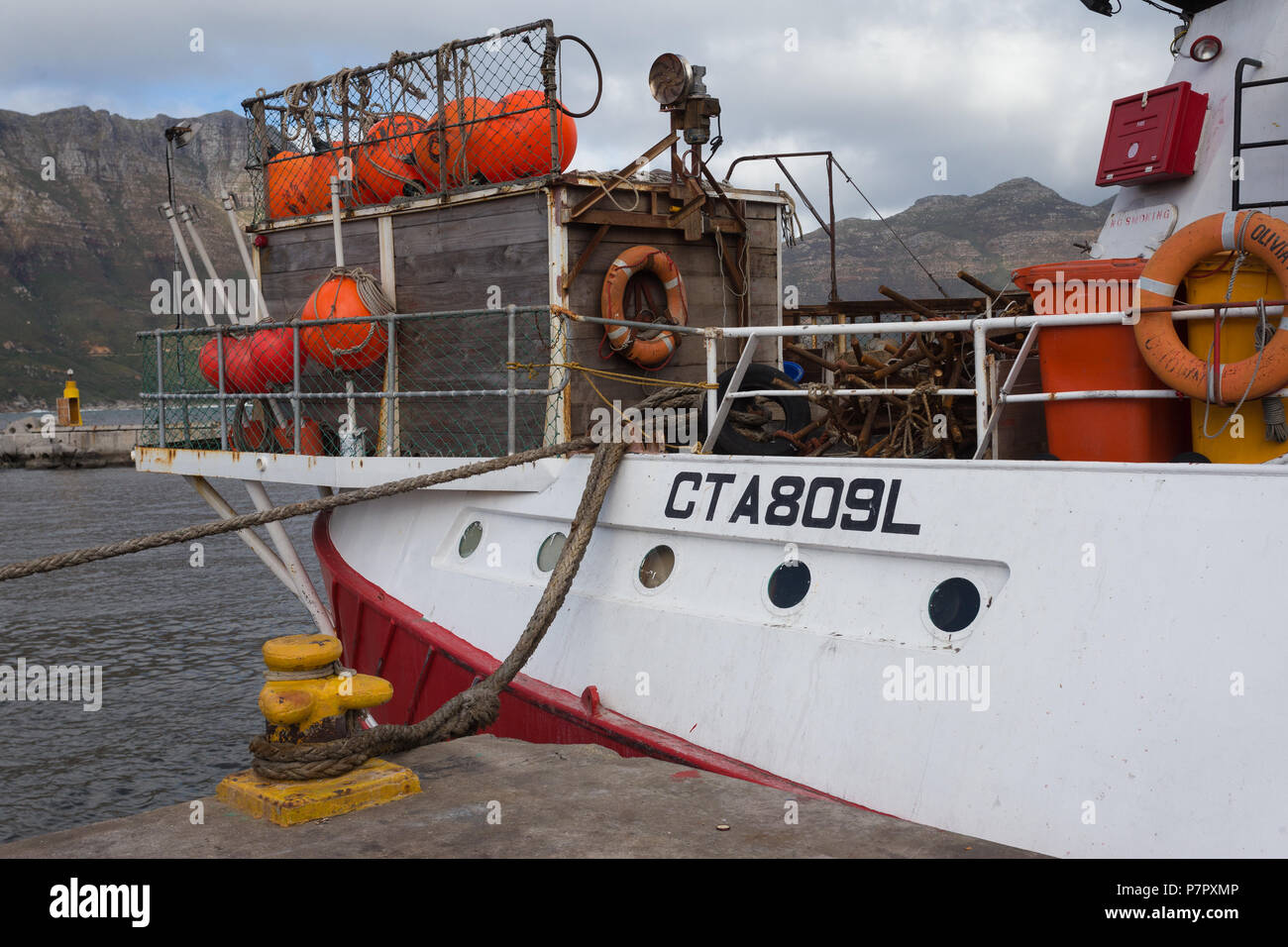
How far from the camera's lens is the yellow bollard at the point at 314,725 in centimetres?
462

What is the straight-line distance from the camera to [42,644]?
18.0 metres

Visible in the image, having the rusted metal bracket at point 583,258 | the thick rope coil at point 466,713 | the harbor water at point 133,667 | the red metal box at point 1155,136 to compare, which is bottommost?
the harbor water at point 133,667

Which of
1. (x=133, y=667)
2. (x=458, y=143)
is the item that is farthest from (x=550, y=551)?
(x=133, y=667)

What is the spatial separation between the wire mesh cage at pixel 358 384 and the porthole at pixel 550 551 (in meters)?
0.85

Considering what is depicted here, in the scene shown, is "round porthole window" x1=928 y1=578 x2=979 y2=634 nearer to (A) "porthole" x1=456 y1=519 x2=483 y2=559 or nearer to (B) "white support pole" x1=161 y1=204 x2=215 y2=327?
(A) "porthole" x1=456 y1=519 x2=483 y2=559

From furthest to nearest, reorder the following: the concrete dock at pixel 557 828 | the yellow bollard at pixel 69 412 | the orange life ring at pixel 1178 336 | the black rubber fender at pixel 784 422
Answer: the yellow bollard at pixel 69 412, the black rubber fender at pixel 784 422, the orange life ring at pixel 1178 336, the concrete dock at pixel 557 828

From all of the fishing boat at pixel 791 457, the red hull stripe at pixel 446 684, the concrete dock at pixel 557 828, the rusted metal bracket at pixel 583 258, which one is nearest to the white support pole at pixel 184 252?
the fishing boat at pixel 791 457

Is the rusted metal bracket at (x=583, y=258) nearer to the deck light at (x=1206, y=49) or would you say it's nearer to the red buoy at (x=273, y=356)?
the red buoy at (x=273, y=356)

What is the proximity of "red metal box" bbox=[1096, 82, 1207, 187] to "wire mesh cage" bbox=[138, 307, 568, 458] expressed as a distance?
3.37 metres

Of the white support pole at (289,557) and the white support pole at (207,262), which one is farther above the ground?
the white support pole at (207,262)

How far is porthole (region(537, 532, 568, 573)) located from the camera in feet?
23.0

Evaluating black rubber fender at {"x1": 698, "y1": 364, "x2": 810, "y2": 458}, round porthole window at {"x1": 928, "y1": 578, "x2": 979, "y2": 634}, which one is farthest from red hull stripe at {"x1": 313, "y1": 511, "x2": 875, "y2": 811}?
black rubber fender at {"x1": 698, "y1": 364, "x2": 810, "y2": 458}

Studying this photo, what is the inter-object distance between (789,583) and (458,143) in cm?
480

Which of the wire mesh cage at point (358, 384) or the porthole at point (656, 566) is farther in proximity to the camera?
the wire mesh cage at point (358, 384)
